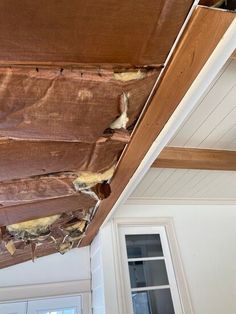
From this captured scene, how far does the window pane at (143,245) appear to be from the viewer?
7.52 ft

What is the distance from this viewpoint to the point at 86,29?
0.45 m

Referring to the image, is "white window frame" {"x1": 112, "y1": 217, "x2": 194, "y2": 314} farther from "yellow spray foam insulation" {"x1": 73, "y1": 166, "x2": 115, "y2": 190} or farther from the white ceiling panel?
"yellow spray foam insulation" {"x1": 73, "y1": 166, "x2": 115, "y2": 190}

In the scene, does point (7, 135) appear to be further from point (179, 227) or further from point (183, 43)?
point (179, 227)

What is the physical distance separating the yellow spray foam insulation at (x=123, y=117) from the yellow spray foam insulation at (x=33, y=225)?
2.83 ft

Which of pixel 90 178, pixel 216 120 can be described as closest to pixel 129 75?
pixel 90 178

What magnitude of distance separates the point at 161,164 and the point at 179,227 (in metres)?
1.09

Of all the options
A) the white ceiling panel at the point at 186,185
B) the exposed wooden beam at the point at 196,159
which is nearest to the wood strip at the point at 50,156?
the exposed wooden beam at the point at 196,159

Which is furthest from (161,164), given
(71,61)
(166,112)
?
(71,61)

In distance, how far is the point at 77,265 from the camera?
235 cm

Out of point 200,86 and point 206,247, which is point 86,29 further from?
point 206,247

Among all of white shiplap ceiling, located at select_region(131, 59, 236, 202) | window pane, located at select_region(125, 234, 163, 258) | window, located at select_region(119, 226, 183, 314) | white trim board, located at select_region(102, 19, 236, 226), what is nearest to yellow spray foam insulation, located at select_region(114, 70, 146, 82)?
white trim board, located at select_region(102, 19, 236, 226)

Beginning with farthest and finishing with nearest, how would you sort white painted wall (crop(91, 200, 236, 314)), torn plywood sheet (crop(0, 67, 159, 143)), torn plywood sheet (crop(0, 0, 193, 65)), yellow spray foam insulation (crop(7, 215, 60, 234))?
white painted wall (crop(91, 200, 236, 314)), yellow spray foam insulation (crop(7, 215, 60, 234)), torn plywood sheet (crop(0, 67, 159, 143)), torn plywood sheet (crop(0, 0, 193, 65))

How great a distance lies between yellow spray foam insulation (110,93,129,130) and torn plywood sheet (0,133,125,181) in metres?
0.07

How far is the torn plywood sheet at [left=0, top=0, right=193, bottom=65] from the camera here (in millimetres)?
406
